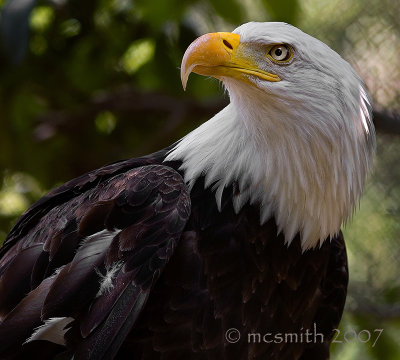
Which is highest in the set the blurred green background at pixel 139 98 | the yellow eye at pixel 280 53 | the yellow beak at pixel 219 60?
the yellow beak at pixel 219 60

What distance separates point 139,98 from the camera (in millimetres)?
4332

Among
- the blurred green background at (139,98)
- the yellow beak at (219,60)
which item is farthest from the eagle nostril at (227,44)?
the blurred green background at (139,98)

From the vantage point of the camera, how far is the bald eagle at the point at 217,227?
2.50m

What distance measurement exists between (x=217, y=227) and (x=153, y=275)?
0.30m

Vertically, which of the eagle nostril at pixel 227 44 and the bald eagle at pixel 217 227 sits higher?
the eagle nostril at pixel 227 44

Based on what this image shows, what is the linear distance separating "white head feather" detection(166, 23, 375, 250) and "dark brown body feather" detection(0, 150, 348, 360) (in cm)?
6

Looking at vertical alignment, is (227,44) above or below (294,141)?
above

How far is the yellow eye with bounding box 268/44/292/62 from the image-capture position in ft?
8.39

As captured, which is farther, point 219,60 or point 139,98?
point 139,98

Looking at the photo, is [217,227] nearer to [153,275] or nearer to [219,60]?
[153,275]

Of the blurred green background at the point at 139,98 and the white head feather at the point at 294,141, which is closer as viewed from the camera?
the white head feather at the point at 294,141

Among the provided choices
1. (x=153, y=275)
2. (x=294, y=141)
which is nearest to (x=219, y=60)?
(x=294, y=141)

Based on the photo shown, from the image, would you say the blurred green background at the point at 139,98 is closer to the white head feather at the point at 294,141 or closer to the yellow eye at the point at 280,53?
the white head feather at the point at 294,141

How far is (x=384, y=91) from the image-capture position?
404 centimetres
